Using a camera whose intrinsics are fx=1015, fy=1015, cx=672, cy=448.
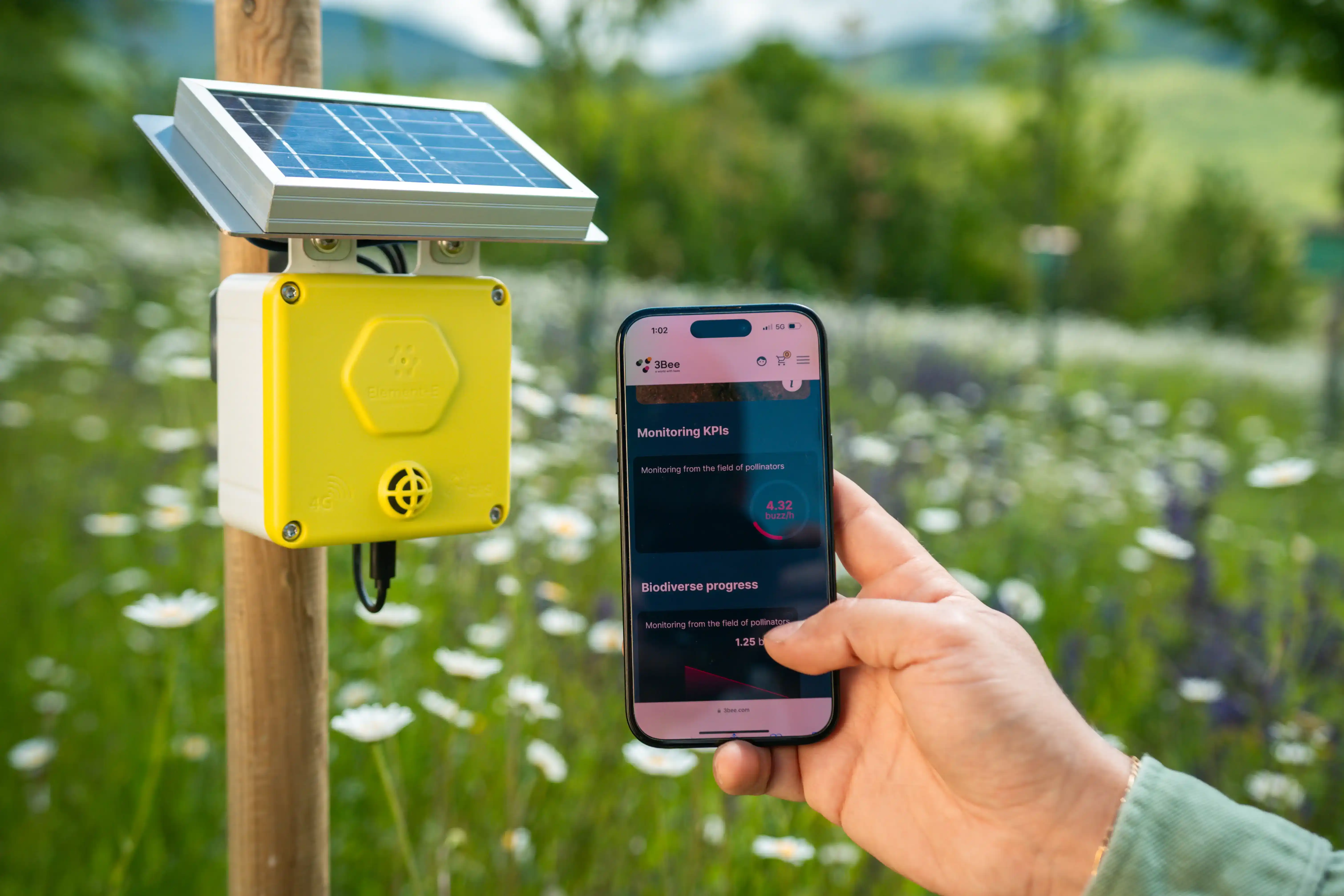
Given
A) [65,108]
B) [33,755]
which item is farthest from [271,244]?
[65,108]

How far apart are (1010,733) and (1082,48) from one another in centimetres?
1709

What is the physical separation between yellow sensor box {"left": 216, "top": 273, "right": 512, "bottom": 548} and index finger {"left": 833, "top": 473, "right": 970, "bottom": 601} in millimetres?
449

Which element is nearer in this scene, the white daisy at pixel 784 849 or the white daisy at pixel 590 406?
the white daisy at pixel 784 849

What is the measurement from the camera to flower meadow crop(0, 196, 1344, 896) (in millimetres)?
1924

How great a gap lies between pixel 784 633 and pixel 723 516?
161mm

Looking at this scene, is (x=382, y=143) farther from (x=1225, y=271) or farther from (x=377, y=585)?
(x=1225, y=271)

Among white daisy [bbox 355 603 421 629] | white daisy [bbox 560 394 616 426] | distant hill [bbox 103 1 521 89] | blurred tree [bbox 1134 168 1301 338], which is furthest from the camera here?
blurred tree [bbox 1134 168 1301 338]

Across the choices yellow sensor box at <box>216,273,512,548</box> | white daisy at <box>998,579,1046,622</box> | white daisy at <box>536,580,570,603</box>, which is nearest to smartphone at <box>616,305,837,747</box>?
yellow sensor box at <box>216,273,512,548</box>

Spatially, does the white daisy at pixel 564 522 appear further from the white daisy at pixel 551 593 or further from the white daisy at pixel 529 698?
the white daisy at pixel 529 698

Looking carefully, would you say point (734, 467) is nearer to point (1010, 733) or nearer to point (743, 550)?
point (743, 550)

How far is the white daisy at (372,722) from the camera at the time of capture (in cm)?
130

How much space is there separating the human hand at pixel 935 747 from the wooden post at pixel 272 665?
51cm

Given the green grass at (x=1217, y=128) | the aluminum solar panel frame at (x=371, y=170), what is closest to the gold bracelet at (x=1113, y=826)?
the aluminum solar panel frame at (x=371, y=170)

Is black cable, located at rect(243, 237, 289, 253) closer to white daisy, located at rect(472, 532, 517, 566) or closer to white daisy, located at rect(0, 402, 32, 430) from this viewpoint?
white daisy, located at rect(472, 532, 517, 566)
